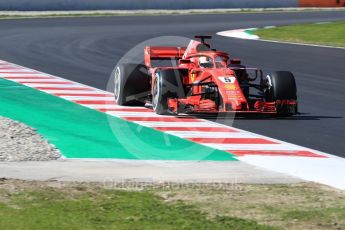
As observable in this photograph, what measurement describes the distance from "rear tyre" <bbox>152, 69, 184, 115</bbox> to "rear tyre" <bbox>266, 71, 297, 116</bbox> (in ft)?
4.36

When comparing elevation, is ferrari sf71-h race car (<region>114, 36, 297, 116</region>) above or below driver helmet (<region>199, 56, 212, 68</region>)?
below

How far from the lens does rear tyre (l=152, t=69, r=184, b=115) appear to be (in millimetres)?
14430

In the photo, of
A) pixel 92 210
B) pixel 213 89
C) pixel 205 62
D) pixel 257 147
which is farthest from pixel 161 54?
pixel 92 210

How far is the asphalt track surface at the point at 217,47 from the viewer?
13933 mm

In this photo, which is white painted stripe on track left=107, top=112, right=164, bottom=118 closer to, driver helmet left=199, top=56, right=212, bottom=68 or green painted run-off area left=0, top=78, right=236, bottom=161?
green painted run-off area left=0, top=78, right=236, bottom=161

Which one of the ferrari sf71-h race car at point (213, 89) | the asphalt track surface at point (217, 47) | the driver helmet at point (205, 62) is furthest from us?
the driver helmet at point (205, 62)

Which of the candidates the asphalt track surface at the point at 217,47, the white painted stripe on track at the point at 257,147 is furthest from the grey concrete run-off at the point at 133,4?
the white painted stripe on track at the point at 257,147

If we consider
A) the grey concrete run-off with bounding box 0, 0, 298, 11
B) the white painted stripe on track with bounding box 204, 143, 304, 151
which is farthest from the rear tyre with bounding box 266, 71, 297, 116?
the grey concrete run-off with bounding box 0, 0, 298, 11

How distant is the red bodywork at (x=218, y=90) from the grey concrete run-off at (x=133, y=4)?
35808 mm

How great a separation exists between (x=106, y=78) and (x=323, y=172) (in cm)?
1138

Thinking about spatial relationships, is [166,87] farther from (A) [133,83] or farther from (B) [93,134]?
(B) [93,134]

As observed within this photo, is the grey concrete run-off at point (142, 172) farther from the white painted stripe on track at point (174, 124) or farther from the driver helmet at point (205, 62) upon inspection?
the driver helmet at point (205, 62)

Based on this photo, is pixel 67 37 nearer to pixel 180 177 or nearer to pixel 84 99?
pixel 84 99

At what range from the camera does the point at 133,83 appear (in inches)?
614
